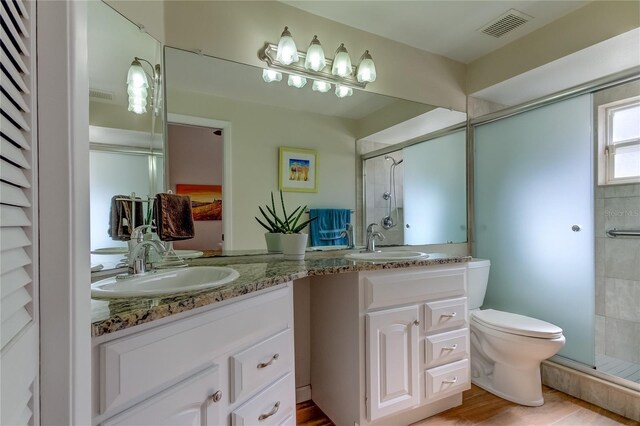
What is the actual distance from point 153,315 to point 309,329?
1.29 metres

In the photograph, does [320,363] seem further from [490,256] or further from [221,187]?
[490,256]

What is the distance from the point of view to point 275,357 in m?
1.03

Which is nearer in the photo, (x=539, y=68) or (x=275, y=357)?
(x=275, y=357)

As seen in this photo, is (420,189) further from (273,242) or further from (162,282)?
(162,282)

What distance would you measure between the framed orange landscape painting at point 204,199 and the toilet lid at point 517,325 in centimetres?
167

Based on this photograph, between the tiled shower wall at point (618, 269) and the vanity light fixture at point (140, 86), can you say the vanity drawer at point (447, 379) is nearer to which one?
the tiled shower wall at point (618, 269)

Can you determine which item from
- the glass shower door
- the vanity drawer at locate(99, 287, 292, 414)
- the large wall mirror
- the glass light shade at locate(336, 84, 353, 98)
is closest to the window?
the glass shower door

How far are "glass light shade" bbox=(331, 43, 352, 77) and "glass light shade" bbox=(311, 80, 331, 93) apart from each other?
8 cm

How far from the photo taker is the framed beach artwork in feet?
5.93

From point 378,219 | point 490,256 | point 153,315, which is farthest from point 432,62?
point 153,315

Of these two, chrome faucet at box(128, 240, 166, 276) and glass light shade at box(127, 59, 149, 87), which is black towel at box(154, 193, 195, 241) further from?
glass light shade at box(127, 59, 149, 87)

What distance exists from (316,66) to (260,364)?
158 cm

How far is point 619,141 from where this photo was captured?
213 centimetres

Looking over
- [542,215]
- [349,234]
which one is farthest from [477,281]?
[349,234]
